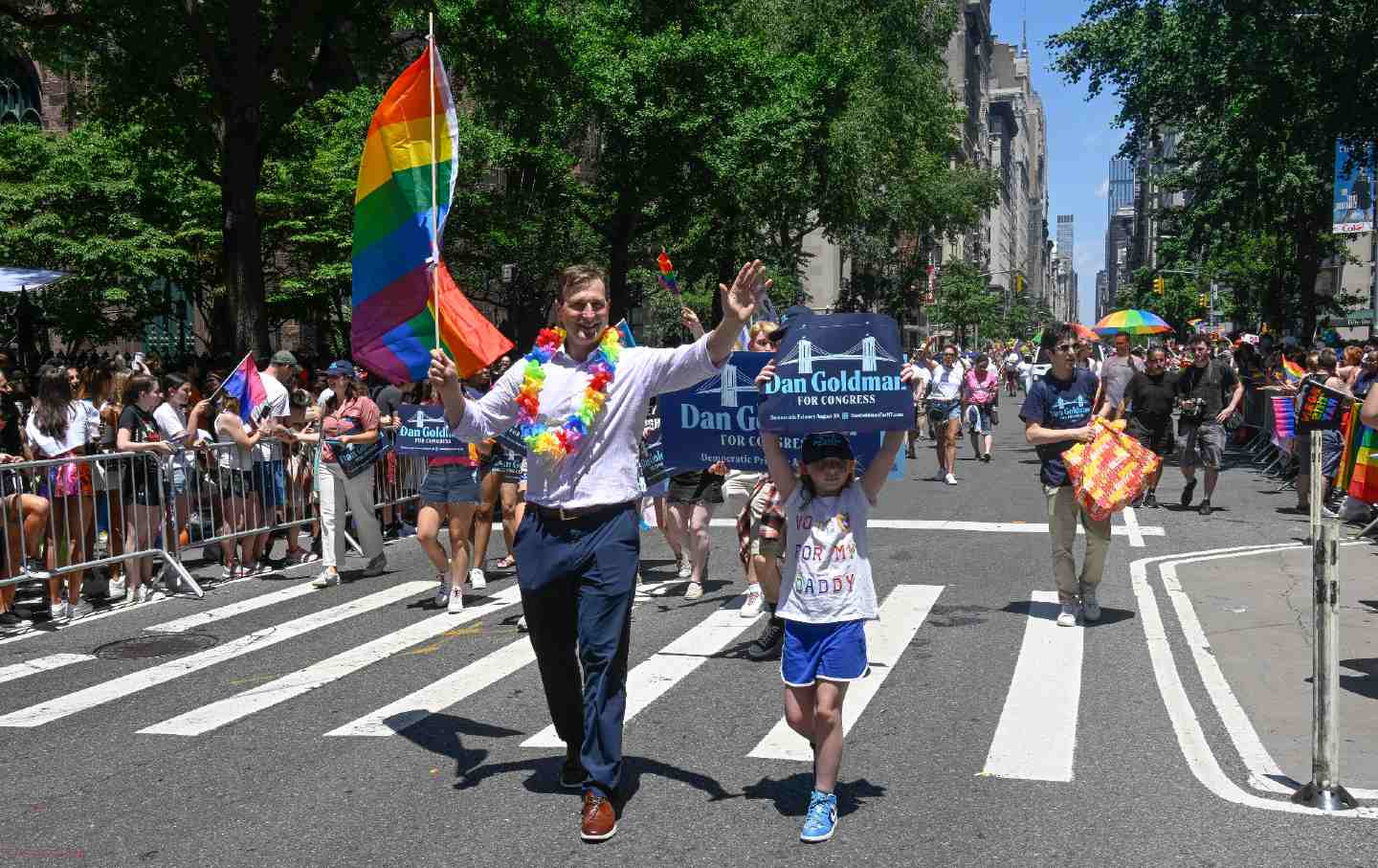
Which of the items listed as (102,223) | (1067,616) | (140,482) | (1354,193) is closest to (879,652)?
(1067,616)

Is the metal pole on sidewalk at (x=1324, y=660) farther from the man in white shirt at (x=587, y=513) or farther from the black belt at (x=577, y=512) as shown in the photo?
the black belt at (x=577, y=512)

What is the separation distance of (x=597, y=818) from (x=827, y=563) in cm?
128

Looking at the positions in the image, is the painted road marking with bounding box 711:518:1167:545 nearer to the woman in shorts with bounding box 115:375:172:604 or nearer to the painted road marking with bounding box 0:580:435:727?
the painted road marking with bounding box 0:580:435:727

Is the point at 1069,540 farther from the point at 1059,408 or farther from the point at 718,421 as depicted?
the point at 718,421

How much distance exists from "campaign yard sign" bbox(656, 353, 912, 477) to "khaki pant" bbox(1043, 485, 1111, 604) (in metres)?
2.42

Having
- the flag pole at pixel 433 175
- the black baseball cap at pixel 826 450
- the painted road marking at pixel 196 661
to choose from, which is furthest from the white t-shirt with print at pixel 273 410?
the black baseball cap at pixel 826 450

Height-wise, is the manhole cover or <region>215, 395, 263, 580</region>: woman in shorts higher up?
<region>215, 395, 263, 580</region>: woman in shorts

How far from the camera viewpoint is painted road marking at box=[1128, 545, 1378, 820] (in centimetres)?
496

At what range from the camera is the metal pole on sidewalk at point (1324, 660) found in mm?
4816

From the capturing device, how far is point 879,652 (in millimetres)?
7727

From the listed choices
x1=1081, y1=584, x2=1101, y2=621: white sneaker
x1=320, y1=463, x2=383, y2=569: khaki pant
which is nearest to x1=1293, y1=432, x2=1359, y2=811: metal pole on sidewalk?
x1=1081, y1=584, x2=1101, y2=621: white sneaker

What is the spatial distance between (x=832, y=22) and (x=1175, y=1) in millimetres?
14148

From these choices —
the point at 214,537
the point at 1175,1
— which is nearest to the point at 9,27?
the point at 214,537

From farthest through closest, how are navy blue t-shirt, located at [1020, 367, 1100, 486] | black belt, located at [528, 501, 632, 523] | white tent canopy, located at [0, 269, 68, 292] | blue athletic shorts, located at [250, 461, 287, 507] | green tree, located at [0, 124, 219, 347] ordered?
green tree, located at [0, 124, 219, 347], white tent canopy, located at [0, 269, 68, 292], blue athletic shorts, located at [250, 461, 287, 507], navy blue t-shirt, located at [1020, 367, 1100, 486], black belt, located at [528, 501, 632, 523]
